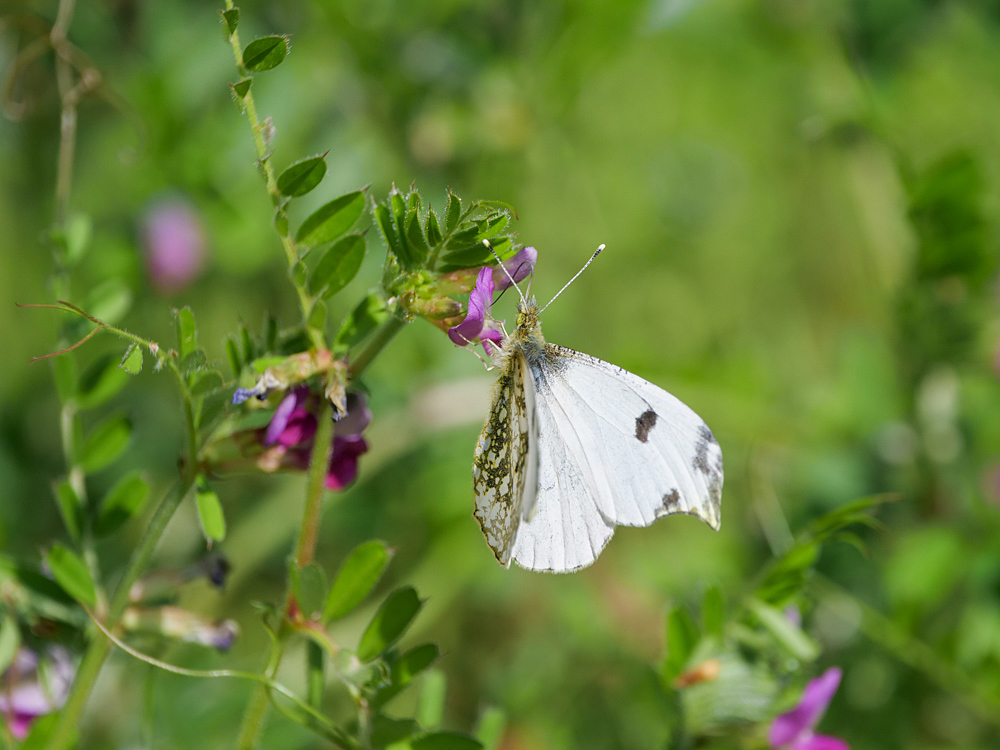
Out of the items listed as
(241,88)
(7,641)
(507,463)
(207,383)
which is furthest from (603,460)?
(7,641)

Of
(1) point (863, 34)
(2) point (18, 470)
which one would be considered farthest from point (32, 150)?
(1) point (863, 34)

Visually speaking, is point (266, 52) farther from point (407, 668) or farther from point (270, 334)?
point (407, 668)

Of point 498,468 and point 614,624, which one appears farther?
point 614,624

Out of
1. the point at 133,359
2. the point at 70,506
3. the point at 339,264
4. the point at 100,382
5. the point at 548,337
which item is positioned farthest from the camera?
the point at 548,337

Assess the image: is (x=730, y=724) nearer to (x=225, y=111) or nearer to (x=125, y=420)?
(x=125, y=420)

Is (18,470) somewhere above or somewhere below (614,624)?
above

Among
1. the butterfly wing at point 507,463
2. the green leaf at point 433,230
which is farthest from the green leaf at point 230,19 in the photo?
the butterfly wing at point 507,463
